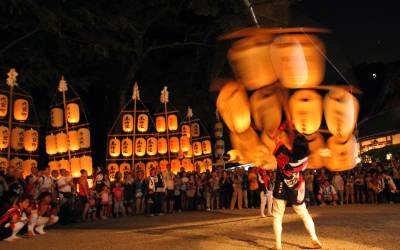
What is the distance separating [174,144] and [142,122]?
7.27 ft

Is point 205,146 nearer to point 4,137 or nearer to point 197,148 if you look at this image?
point 197,148

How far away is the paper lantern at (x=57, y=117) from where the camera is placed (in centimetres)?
2122

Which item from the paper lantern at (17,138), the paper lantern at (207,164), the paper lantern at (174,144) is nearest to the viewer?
the paper lantern at (17,138)

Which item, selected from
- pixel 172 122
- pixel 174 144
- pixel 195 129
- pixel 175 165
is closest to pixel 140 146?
pixel 174 144

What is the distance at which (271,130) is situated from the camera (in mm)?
10812

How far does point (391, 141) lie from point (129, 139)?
1789 centimetres

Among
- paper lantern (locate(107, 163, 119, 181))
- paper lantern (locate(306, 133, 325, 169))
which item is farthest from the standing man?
paper lantern (locate(107, 163, 119, 181))

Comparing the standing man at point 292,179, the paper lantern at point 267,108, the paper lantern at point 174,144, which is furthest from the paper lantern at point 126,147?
the standing man at point 292,179

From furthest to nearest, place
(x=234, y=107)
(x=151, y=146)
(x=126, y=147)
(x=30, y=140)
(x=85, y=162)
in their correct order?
(x=151, y=146)
(x=126, y=147)
(x=85, y=162)
(x=30, y=140)
(x=234, y=107)

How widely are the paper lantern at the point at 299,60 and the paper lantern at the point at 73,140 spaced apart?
12810mm

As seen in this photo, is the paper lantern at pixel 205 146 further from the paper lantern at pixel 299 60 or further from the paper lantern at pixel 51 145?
the paper lantern at pixel 299 60

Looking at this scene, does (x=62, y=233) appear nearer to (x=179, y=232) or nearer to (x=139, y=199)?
(x=179, y=232)

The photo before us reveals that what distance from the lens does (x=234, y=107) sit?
11398 millimetres

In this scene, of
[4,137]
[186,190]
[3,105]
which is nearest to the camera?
[4,137]
